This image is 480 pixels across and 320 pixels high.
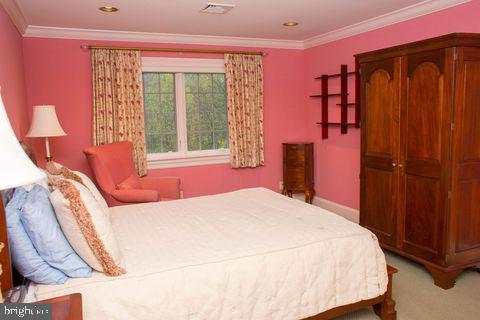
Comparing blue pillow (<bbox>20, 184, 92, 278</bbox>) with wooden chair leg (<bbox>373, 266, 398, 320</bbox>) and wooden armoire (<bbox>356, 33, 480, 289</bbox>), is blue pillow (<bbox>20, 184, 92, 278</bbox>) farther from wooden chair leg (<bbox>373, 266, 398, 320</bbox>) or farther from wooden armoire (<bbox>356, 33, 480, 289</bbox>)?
wooden armoire (<bbox>356, 33, 480, 289</bbox>)

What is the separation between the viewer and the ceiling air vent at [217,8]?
3.54 meters

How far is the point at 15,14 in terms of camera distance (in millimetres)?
3424

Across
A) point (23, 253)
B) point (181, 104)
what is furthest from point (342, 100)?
point (23, 253)

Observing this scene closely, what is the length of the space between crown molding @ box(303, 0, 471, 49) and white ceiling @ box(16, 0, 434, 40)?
89 mm

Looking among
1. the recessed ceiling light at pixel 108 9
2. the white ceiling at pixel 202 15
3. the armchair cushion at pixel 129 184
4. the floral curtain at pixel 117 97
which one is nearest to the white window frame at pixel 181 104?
the floral curtain at pixel 117 97

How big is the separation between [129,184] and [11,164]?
309cm

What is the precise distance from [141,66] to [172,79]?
0.46 metres

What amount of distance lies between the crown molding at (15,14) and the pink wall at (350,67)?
3.52m

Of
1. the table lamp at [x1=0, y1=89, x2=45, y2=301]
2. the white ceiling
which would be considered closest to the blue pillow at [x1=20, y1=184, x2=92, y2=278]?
the table lamp at [x1=0, y1=89, x2=45, y2=301]

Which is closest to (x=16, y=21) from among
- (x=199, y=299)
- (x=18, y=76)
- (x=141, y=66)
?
(x=18, y=76)

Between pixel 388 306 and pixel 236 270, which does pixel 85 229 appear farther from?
pixel 388 306

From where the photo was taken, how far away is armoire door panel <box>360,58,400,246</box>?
3.37m

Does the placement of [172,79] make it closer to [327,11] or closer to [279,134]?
[279,134]

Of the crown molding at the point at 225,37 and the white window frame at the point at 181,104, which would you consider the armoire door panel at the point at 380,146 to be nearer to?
the crown molding at the point at 225,37
